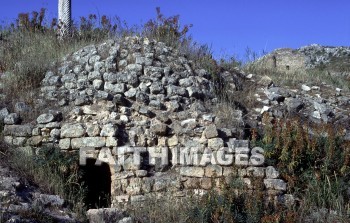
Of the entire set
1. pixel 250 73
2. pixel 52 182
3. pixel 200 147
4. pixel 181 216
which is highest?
pixel 250 73

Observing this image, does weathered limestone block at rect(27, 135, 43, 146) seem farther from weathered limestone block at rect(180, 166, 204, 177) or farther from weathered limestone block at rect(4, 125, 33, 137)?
weathered limestone block at rect(180, 166, 204, 177)

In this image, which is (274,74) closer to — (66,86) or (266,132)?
(266,132)

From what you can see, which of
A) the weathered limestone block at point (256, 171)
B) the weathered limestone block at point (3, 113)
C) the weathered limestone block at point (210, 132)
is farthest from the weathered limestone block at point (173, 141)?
the weathered limestone block at point (3, 113)

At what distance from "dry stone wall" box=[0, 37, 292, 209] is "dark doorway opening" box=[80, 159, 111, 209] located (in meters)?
0.19

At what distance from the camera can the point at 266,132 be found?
699 cm

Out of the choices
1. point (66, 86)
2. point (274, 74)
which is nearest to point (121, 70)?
point (66, 86)

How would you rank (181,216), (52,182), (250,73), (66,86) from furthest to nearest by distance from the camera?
(250,73) → (66,86) → (52,182) → (181,216)

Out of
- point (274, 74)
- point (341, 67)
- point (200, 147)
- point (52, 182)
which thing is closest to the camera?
point (52, 182)

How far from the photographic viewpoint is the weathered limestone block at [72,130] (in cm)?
702

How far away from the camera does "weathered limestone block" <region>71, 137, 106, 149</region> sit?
6.93m

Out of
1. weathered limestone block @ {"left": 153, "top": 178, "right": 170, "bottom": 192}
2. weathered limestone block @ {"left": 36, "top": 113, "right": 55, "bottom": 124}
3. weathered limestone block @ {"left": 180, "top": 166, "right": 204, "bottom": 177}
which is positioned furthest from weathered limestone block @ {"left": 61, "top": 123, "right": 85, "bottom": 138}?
weathered limestone block @ {"left": 180, "top": 166, "right": 204, "bottom": 177}

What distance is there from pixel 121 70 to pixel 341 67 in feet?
27.4

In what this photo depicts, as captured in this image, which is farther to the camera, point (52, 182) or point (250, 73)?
point (250, 73)

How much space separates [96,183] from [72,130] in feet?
2.67
